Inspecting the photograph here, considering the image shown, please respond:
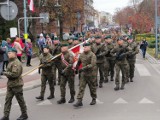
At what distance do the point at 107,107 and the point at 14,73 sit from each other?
2.95 m

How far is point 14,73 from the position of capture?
855 centimetres

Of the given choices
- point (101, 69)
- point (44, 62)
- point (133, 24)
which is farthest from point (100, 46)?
point (133, 24)

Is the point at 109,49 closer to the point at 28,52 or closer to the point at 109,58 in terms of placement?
the point at 109,58

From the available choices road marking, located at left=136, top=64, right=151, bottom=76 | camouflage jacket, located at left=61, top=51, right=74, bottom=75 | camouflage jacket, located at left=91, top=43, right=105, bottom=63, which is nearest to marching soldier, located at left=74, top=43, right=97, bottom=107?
camouflage jacket, located at left=61, top=51, right=74, bottom=75

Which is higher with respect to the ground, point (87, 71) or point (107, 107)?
point (87, 71)

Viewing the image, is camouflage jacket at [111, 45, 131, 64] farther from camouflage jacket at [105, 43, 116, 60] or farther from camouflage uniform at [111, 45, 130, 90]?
camouflage jacket at [105, 43, 116, 60]

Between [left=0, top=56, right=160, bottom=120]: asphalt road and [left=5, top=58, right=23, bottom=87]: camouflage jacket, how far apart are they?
1004mm

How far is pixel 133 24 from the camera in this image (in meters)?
52.3

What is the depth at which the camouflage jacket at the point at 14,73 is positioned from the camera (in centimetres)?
855

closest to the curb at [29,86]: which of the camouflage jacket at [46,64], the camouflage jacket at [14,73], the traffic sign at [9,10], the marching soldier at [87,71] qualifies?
the camouflage jacket at [46,64]

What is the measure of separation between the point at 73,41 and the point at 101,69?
175 centimetres

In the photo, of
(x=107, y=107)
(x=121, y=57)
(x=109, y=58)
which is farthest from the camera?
(x=109, y=58)

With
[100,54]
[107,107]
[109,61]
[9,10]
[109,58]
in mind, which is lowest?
[107,107]

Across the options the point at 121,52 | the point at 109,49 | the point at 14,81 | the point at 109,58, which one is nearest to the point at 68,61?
the point at 14,81
